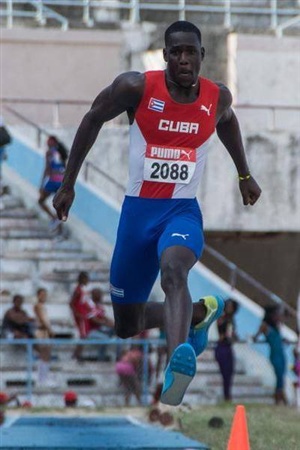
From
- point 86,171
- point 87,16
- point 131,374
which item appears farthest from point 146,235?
point 87,16

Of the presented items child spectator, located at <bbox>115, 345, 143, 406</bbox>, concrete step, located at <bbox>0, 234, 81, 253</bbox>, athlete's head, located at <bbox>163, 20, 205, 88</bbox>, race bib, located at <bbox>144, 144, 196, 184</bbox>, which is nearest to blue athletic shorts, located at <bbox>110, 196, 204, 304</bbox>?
race bib, located at <bbox>144, 144, 196, 184</bbox>

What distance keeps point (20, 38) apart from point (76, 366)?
29.6 feet

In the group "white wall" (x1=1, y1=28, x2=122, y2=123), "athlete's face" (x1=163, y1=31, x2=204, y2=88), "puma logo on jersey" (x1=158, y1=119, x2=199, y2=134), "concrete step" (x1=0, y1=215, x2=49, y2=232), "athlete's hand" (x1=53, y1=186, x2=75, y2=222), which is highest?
"white wall" (x1=1, y1=28, x2=122, y2=123)

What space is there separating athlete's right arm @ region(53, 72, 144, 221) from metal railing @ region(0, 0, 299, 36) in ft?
61.5

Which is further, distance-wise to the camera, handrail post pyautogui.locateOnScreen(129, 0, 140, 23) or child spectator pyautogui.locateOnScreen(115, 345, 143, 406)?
handrail post pyautogui.locateOnScreen(129, 0, 140, 23)

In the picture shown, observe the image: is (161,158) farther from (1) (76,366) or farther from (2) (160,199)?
(1) (76,366)

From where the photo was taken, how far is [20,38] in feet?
94.0

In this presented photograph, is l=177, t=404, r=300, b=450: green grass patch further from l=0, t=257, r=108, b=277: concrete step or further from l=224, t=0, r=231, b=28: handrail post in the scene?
l=224, t=0, r=231, b=28: handrail post

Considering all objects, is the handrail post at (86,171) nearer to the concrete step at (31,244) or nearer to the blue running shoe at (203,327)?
the concrete step at (31,244)

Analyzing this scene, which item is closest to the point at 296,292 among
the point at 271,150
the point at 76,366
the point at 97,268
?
the point at 271,150

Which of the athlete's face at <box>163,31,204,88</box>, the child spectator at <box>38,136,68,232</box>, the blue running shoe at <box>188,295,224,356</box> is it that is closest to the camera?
the athlete's face at <box>163,31,204,88</box>

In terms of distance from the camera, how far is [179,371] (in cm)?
916

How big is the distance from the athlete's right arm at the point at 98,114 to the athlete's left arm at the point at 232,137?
0.62 m

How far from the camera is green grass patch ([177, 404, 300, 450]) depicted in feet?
43.8
